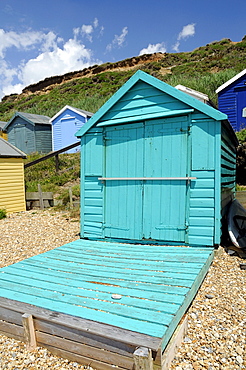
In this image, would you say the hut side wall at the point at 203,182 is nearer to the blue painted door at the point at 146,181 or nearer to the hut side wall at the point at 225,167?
the blue painted door at the point at 146,181

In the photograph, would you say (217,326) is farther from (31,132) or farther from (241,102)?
(31,132)

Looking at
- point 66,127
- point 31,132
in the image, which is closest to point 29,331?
point 66,127

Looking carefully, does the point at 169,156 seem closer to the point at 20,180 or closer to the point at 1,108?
the point at 20,180

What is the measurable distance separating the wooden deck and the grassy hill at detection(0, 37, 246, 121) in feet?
70.3

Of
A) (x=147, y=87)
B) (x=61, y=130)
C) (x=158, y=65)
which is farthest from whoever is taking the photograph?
→ (x=158, y=65)

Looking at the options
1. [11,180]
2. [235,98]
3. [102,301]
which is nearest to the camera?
[102,301]

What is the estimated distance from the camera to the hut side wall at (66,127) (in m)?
24.6

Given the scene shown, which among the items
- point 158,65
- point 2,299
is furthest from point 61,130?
point 158,65

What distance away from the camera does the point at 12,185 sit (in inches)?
489

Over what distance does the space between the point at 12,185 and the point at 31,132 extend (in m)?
15.2

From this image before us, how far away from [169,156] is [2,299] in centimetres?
389

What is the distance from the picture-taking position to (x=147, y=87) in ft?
19.2

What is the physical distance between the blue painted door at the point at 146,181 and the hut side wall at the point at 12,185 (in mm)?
7368

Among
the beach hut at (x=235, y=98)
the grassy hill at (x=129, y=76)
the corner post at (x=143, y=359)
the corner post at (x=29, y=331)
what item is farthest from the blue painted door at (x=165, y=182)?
the grassy hill at (x=129, y=76)
